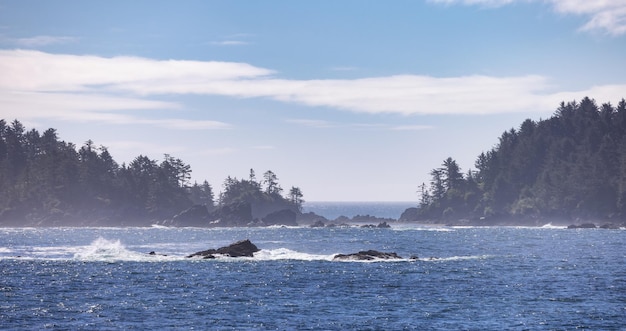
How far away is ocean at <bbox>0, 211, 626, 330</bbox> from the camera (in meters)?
50.5

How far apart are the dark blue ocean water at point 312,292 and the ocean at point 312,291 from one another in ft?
0.38

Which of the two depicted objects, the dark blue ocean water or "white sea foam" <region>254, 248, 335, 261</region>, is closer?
the dark blue ocean water

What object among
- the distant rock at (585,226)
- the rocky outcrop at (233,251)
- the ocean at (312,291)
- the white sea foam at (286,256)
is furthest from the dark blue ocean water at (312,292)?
the distant rock at (585,226)

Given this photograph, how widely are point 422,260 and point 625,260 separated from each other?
2560 centimetres

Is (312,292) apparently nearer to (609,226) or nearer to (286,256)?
(286,256)

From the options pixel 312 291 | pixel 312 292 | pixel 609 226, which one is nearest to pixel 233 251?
pixel 312 291

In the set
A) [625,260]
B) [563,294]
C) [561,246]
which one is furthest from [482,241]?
[563,294]

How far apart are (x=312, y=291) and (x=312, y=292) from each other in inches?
24.6

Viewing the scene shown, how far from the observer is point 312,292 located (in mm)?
65562

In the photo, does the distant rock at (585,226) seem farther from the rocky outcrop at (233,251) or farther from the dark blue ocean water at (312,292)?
the rocky outcrop at (233,251)

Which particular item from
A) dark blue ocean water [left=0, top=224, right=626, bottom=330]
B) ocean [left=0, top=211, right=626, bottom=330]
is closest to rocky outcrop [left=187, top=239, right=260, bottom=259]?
dark blue ocean water [left=0, top=224, right=626, bottom=330]

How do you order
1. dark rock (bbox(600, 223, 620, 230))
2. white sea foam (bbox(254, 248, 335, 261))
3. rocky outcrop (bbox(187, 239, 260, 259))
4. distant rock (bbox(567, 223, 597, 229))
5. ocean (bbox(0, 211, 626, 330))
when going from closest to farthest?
ocean (bbox(0, 211, 626, 330)) → rocky outcrop (bbox(187, 239, 260, 259)) → white sea foam (bbox(254, 248, 335, 261)) → dark rock (bbox(600, 223, 620, 230)) → distant rock (bbox(567, 223, 597, 229))

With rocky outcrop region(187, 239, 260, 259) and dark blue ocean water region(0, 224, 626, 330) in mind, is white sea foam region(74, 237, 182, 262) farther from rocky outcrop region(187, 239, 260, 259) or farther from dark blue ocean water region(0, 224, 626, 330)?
rocky outcrop region(187, 239, 260, 259)

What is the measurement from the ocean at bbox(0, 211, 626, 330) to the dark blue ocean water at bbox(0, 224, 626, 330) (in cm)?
12
